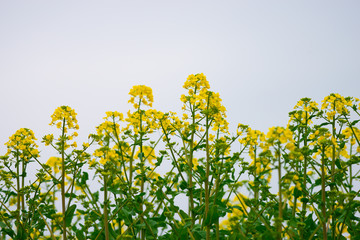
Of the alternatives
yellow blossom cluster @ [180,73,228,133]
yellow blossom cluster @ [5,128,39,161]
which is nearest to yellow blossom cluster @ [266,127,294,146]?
yellow blossom cluster @ [180,73,228,133]

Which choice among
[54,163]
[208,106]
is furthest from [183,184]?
[54,163]

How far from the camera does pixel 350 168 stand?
457 cm

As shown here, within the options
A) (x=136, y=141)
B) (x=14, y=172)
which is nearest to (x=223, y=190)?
(x=136, y=141)

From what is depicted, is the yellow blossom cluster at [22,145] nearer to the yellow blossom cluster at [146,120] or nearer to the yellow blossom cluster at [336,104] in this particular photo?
the yellow blossom cluster at [146,120]

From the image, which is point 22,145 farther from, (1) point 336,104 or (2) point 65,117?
(1) point 336,104

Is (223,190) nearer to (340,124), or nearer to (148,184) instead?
(148,184)

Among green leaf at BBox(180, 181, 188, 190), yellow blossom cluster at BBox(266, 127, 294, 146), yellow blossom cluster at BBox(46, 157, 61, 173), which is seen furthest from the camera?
yellow blossom cluster at BBox(46, 157, 61, 173)

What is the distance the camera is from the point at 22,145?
5.15 metres

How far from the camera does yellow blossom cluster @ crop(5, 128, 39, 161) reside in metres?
5.18

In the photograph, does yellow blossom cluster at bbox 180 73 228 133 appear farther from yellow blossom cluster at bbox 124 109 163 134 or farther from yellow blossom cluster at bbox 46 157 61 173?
yellow blossom cluster at bbox 46 157 61 173

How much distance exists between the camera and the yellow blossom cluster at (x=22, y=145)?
5180mm

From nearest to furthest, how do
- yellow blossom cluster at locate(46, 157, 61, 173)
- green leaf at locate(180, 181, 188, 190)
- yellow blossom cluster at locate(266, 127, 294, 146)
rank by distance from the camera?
1. yellow blossom cluster at locate(266, 127, 294, 146)
2. green leaf at locate(180, 181, 188, 190)
3. yellow blossom cluster at locate(46, 157, 61, 173)

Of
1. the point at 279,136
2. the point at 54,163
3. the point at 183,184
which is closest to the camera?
the point at 279,136

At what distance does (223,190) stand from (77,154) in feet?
6.39
